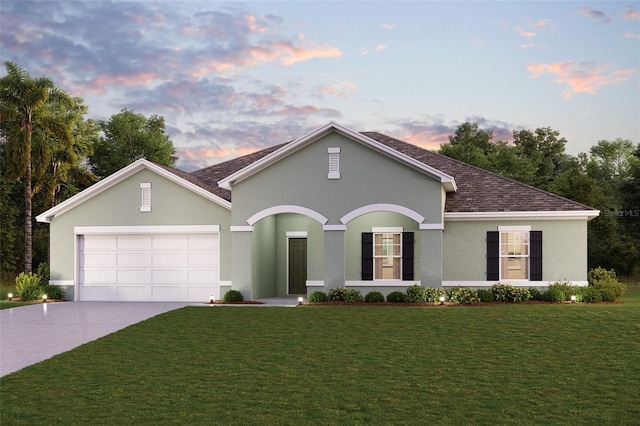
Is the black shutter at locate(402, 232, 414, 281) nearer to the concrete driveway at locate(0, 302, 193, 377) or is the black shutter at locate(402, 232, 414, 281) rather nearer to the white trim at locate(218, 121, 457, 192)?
the white trim at locate(218, 121, 457, 192)

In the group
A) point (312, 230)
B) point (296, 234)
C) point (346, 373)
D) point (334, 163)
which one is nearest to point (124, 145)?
point (296, 234)

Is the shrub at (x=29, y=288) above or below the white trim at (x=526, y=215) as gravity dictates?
below

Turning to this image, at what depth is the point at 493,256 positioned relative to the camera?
85.3ft

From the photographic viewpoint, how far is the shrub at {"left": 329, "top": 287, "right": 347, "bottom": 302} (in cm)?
2403

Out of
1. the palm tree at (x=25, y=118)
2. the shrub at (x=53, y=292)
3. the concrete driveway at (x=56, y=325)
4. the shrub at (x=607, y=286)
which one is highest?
the palm tree at (x=25, y=118)

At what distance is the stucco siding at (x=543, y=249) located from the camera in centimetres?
2583

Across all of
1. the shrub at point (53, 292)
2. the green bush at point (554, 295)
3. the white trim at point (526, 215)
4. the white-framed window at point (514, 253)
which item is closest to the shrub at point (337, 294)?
the white trim at point (526, 215)

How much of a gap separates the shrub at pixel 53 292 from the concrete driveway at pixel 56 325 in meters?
1.14

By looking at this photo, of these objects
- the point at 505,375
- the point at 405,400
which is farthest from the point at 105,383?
the point at 505,375

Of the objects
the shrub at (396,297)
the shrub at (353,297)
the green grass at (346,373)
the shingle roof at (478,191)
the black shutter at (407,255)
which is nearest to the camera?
the green grass at (346,373)

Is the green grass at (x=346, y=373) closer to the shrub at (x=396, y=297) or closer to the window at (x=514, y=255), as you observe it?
the shrub at (x=396, y=297)

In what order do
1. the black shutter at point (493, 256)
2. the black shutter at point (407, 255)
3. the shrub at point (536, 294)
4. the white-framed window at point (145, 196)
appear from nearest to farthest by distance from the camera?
the shrub at point (536, 294), the black shutter at point (407, 255), the black shutter at point (493, 256), the white-framed window at point (145, 196)

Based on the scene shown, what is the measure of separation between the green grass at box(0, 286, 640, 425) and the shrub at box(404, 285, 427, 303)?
11.6 ft

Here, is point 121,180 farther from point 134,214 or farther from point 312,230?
point 312,230
